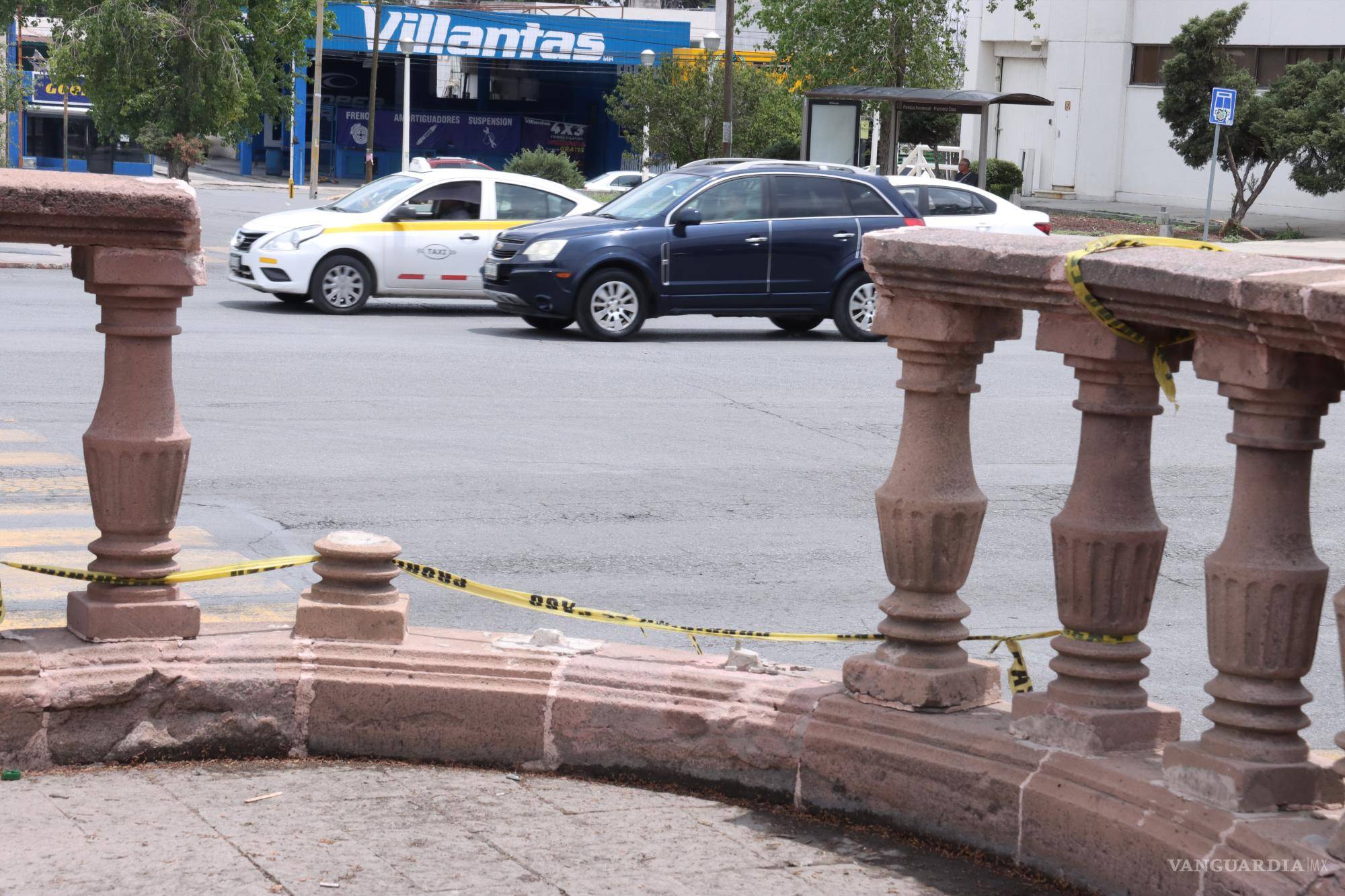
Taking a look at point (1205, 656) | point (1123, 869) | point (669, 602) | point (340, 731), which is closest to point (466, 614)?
point (669, 602)

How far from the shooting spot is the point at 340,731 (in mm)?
4402

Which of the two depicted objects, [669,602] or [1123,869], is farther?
[669,602]

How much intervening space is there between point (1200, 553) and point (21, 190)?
245 inches

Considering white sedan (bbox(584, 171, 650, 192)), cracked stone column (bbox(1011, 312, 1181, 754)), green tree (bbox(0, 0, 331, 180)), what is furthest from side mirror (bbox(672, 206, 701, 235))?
white sedan (bbox(584, 171, 650, 192))

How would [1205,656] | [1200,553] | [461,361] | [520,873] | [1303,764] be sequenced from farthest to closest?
[461,361], [1200,553], [1205,656], [520,873], [1303,764]

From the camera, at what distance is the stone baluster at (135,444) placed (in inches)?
169

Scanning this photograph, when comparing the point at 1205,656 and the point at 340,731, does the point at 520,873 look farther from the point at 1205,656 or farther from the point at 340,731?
the point at 1205,656

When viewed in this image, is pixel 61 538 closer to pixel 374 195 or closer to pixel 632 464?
pixel 632 464

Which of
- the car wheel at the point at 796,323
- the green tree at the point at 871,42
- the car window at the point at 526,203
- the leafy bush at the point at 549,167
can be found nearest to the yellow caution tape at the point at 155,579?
the car wheel at the point at 796,323

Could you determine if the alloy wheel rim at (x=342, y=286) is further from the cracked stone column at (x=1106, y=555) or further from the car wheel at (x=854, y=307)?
the cracked stone column at (x=1106, y=555)

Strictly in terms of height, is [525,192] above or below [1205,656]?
above

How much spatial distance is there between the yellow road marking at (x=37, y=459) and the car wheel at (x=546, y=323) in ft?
25.5

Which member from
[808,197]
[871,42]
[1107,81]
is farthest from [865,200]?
[1107,81]

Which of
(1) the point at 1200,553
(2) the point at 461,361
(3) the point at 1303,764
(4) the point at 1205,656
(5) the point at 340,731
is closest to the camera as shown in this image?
(3) the point at 1303,764
